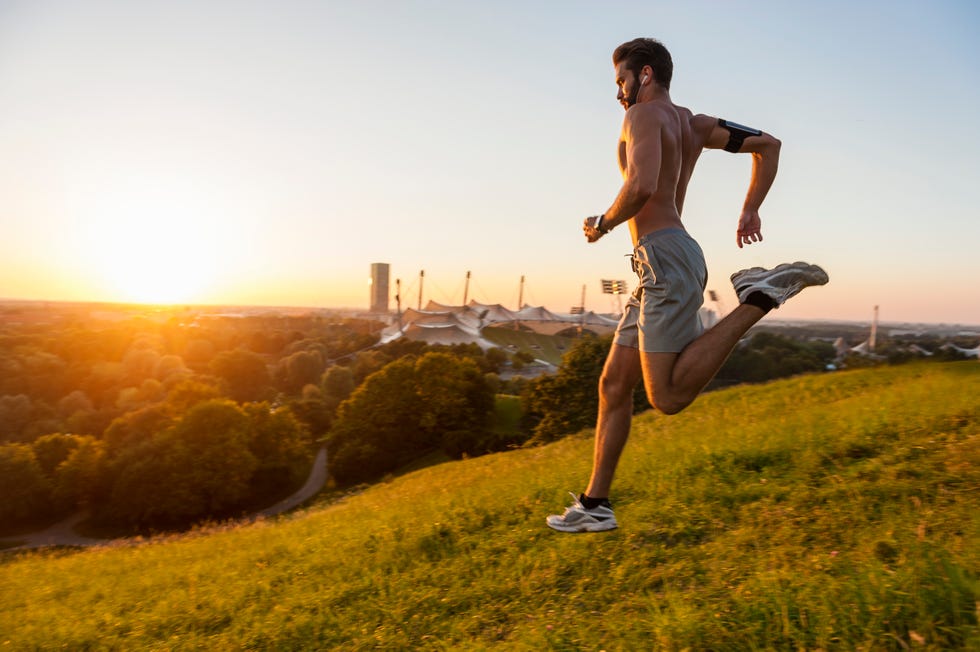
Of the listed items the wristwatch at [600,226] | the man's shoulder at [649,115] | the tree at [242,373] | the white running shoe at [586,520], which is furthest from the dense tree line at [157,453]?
the man's shoulder at [649,115]

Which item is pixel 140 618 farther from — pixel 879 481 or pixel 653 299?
pixel 879 481

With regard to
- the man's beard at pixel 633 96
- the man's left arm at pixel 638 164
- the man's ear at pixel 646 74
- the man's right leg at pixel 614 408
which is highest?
the man's ear at pixel 646 74

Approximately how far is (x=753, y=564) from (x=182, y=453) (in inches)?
1230

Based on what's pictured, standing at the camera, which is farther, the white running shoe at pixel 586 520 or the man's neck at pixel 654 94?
the white running shoe at pixel 586 520

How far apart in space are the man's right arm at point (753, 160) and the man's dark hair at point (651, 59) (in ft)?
1.19

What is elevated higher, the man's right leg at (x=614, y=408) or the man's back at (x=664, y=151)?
the man's back at (x=664, y=151)

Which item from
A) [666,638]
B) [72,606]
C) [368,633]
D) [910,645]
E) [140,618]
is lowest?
[72,606]

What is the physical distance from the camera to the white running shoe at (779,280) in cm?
288

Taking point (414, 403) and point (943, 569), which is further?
point (414, 403)

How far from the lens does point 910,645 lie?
1.74m

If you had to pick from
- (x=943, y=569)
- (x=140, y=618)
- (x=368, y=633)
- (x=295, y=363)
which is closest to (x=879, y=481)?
(x=943, y=569)

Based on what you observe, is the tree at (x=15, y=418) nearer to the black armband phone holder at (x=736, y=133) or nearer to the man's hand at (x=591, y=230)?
the man's hand at (x=591, y=230)

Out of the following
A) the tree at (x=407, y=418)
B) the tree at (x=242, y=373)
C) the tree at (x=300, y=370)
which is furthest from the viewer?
the tree at (x=300, y=370)

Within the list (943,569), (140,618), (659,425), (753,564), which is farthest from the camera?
(659,425)
